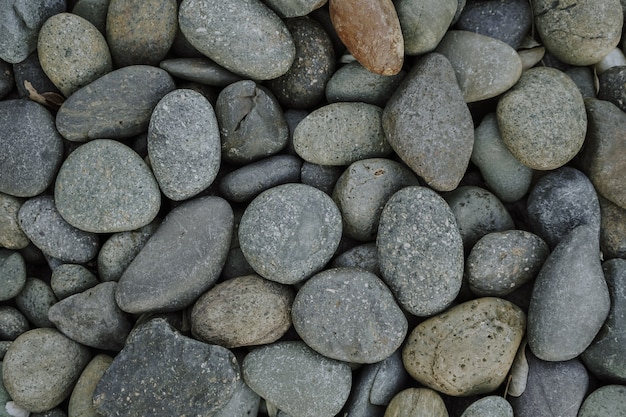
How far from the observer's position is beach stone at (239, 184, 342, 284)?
1.75m

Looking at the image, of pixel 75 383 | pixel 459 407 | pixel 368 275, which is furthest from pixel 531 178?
pixel 75 383

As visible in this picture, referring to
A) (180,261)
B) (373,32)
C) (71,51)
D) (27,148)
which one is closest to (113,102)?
(71,51)

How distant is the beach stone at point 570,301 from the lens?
1.69 metres

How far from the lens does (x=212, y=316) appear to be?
69.3 inches

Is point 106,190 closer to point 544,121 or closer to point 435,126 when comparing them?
point 435,126

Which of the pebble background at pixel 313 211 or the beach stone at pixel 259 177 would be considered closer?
the pebble background at pixel 313 211

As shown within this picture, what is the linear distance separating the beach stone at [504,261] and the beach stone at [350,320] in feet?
0.87

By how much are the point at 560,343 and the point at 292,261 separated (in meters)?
0.78

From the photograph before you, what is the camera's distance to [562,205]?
180 cm

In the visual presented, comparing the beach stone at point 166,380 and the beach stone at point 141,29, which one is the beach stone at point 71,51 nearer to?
the beach stone at point 141,29

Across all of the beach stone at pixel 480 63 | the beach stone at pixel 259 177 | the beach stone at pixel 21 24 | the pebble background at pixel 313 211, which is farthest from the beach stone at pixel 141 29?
the beach stone at pixel 480 63

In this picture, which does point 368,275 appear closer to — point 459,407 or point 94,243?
point 459,407

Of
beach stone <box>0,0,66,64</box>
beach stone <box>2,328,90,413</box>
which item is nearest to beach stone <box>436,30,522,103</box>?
beach stone <box>0,0,66,64</box>

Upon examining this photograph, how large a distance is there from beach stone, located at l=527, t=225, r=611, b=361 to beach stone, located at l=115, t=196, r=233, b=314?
92 cm
